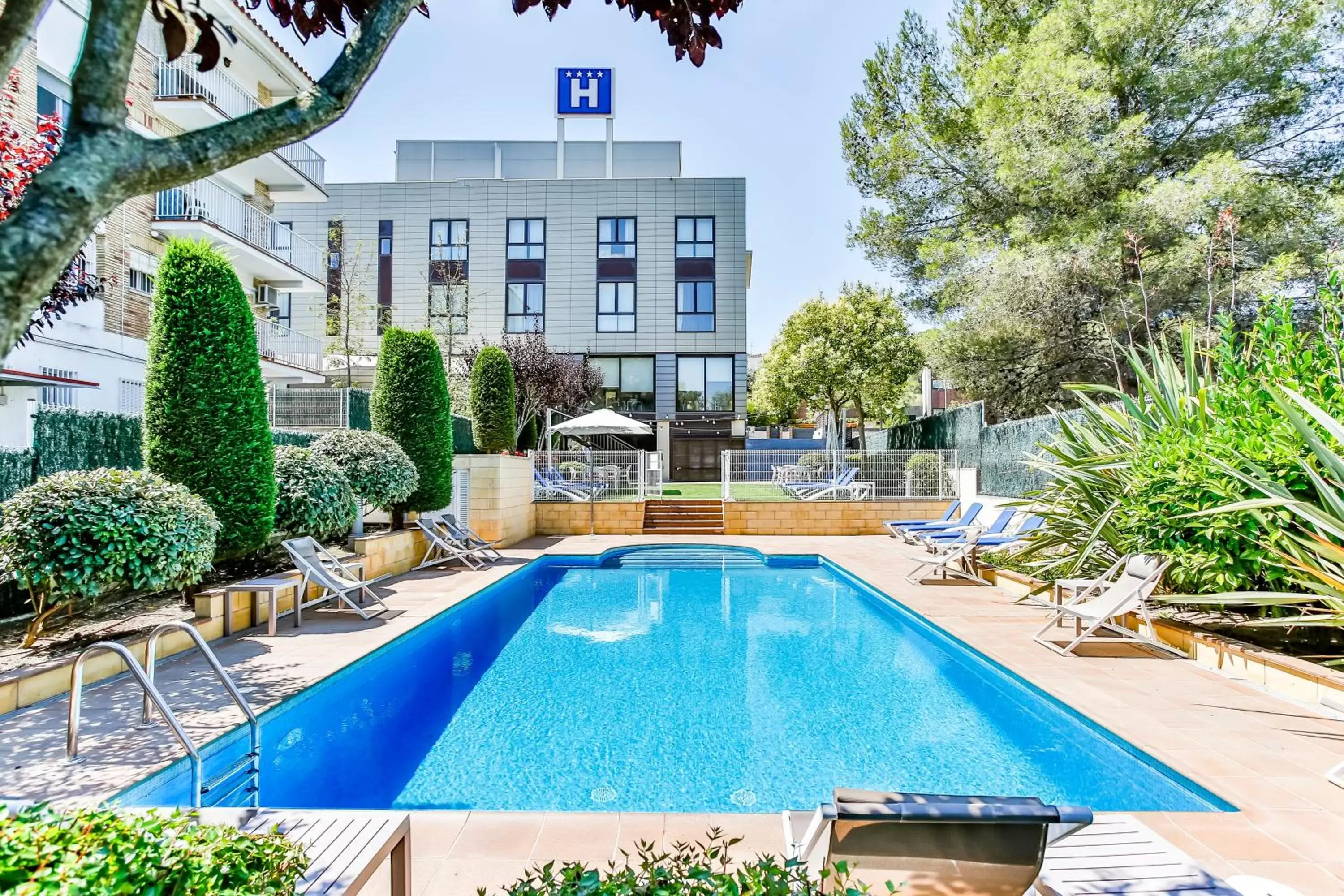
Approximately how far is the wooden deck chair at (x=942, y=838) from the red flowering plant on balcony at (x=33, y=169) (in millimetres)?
5868

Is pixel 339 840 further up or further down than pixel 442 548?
further up

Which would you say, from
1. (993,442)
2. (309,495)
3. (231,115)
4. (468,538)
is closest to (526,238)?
(231,115)

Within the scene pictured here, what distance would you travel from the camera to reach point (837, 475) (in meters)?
17.1

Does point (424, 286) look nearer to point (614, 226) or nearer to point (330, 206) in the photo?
point (330, 206)

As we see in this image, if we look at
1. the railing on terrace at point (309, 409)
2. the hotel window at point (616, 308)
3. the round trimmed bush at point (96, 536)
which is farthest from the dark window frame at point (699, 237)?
the round trimmed bush at point (96, 536)

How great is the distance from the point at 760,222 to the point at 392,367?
67.4ft

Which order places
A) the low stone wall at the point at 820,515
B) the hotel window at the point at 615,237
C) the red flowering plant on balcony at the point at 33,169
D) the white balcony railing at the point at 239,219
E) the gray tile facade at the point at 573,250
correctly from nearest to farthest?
the red flowering plant on balcony at the point at 33,169 < the white balcony railing at the point at 239,219 < the low stone wall at the point at 820,515 < the gray tile facade at the point at 573,250 < the hotel window at the point at 615,237

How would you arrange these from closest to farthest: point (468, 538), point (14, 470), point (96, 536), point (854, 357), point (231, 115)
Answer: point (96, 536), point (14, 470), point (468, 538), point (231, 115), point (854, 357)

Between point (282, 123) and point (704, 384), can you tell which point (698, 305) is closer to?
point (704, 384)

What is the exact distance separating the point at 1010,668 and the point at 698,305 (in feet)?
78.1

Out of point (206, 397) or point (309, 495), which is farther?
point (309, 495)

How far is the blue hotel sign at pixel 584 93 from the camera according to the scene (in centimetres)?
2989

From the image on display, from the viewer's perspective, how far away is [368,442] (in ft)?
33.2

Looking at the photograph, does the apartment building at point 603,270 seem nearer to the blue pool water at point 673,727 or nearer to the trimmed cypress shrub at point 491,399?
the trimmed cypress shrub at point 491,399
